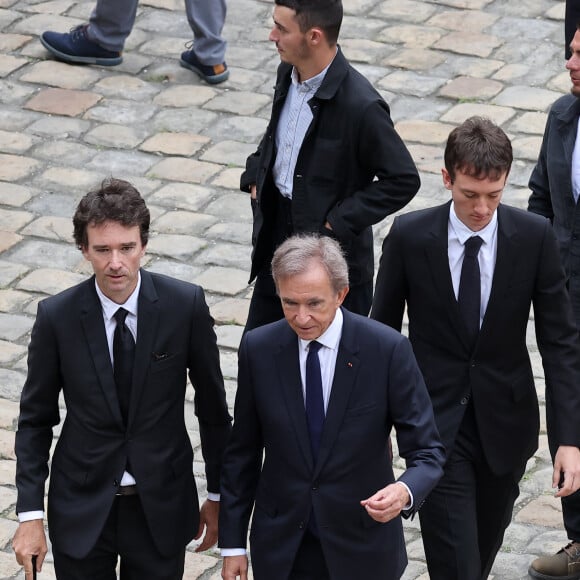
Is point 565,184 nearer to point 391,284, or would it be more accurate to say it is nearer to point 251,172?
point 391,284

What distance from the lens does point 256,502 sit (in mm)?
5223

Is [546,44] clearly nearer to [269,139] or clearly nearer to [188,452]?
[269,139]

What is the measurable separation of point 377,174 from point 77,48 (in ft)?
17.2

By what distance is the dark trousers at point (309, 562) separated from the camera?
16.9ft

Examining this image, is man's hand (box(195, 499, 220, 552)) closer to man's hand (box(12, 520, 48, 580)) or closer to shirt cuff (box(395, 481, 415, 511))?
man's hand (box(12, 520, 48, 580))

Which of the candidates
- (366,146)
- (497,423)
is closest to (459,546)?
(497,423)

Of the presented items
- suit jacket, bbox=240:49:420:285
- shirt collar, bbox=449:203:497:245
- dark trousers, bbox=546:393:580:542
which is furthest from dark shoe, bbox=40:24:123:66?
shirt collar, bbox=449:203:497:245

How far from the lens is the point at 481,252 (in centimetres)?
568

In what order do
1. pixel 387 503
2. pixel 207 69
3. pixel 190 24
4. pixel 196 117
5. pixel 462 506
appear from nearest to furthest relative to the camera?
pixel 387 503 → pixel 462 506 → pixel 196 117 → pixel 190 24 → pixel 207 69

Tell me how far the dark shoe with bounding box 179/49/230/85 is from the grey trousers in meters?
0.06

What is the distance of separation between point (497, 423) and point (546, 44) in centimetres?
624

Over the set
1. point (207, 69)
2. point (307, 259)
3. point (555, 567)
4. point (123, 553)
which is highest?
point (207, 69)

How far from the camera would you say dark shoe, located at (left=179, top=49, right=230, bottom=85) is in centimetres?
1108

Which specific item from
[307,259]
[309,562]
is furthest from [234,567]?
[307,259]
